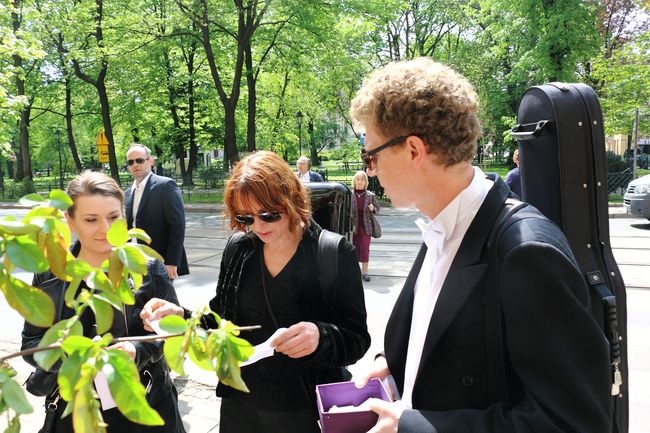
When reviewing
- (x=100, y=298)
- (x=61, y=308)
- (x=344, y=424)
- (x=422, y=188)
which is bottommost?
(x=344, y=424)

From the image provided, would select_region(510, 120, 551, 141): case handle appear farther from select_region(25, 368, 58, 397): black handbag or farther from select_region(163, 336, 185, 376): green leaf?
select_region(25, 368, 58, 397): black handbag

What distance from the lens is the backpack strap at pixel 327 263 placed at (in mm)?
2145

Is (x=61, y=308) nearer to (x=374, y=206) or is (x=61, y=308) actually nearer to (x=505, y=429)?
(x=505, y=429)

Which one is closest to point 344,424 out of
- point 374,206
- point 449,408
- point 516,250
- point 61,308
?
point 449,408

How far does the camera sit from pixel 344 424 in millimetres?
1358

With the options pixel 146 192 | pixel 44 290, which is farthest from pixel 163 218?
pixel 44 290

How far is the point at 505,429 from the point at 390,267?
8056 millimetres

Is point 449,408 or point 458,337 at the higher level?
point 458,337

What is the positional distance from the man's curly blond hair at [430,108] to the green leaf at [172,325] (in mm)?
831

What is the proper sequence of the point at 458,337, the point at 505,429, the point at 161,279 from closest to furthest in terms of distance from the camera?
the point at 505,429 < the point at 458,337 < the point at 161,279

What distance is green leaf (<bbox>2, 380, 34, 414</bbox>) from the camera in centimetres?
74

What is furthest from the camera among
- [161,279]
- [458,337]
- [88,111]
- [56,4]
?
[88,111]

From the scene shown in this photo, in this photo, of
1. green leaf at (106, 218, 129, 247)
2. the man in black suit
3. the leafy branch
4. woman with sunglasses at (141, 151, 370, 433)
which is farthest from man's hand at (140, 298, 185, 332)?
green leaf at (106, 218, 129, 247)

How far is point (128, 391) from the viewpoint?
0.70 m
